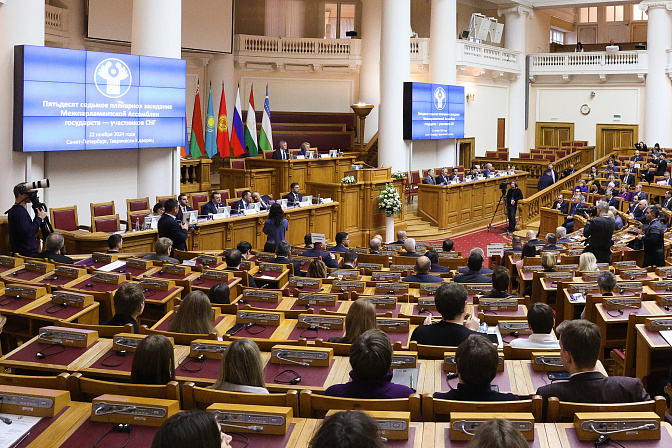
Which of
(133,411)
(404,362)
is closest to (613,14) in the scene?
(404,362)

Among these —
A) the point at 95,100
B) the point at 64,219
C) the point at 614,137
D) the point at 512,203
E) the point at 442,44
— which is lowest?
the point at 64,219

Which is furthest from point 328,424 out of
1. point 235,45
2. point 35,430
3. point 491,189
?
point 235,45

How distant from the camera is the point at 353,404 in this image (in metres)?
3.13

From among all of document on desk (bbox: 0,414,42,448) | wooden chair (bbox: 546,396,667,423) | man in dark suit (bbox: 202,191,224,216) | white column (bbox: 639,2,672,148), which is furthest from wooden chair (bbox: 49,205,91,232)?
white column (bbox: 639,2,672,148)

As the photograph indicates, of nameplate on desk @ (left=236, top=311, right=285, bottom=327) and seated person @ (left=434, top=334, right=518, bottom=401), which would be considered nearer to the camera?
seated person @ (left=434, top=334, right=518, bottom=401)

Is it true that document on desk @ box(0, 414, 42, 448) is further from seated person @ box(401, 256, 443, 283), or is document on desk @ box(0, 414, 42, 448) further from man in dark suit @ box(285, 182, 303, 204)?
man in dark suit @ box(285, 182, 303, 204)

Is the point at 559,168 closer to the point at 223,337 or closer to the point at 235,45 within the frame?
the point at 235,45

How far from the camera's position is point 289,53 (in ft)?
71.0

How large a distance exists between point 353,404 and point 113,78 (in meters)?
9.37

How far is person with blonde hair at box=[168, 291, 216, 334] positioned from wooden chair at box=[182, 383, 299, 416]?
1.37m

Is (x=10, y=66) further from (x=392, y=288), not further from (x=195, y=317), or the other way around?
(x=195, y=317)

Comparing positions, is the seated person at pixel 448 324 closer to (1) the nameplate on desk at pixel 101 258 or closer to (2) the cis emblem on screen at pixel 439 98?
(1) the nameplate on desk at pixel 101 258

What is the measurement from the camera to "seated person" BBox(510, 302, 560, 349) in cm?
448

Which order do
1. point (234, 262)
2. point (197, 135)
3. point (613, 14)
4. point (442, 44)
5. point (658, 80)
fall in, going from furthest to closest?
1. point (613, 14)
2. point (658, 80)
3. point (442, 44)
4. point (197, 135)
5. point (234, 262)
